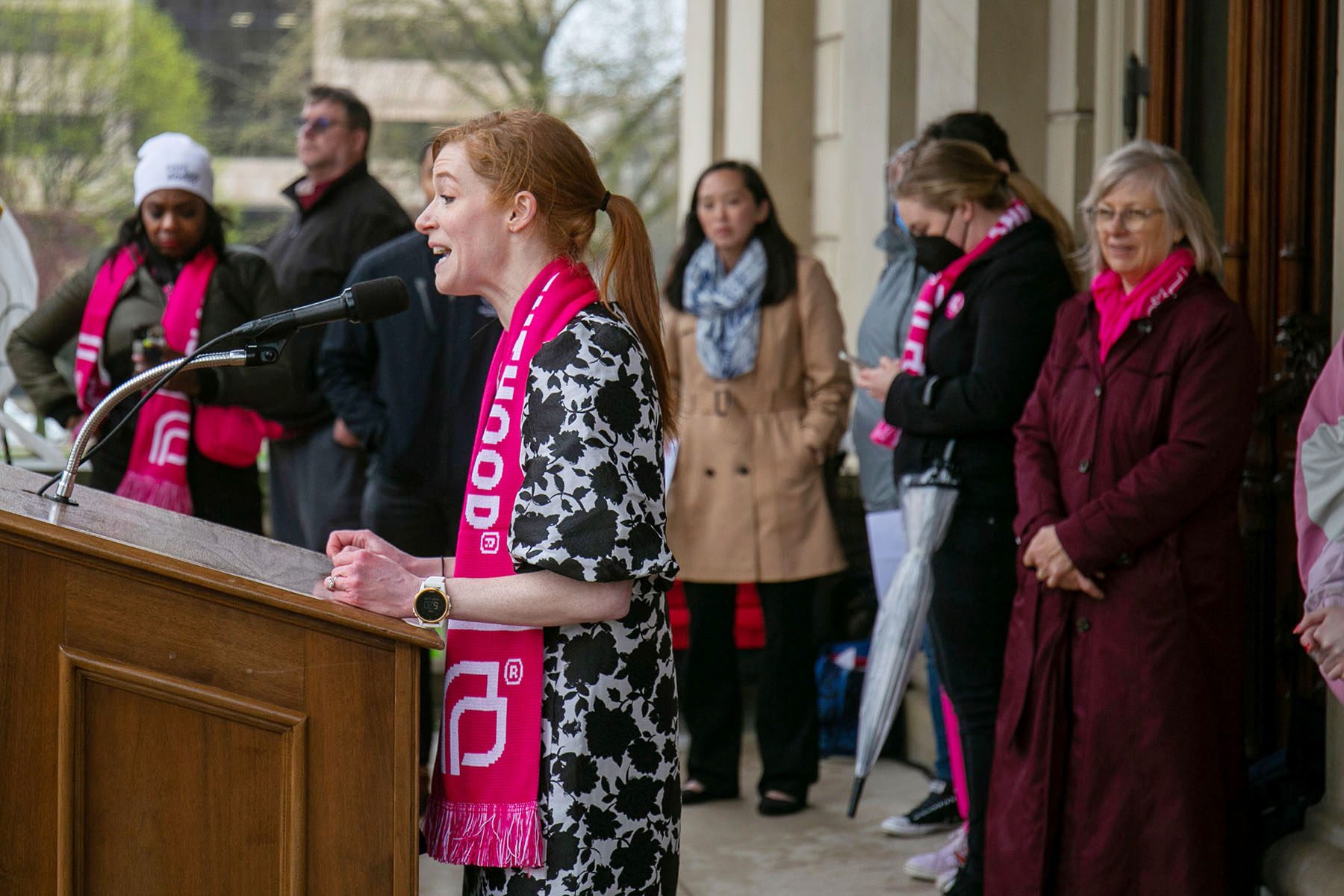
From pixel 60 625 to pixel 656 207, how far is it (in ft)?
54.1

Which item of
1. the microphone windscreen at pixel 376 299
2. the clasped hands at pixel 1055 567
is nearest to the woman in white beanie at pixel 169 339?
the clasped hands at pixel 1055 567

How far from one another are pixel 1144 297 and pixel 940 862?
1578 millimetres

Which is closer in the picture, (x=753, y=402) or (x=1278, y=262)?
(x=1278, y=262)

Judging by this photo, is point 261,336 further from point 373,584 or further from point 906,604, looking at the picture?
point 906,604

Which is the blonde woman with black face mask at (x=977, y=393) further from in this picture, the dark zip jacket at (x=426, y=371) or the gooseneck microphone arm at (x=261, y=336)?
the gooseneck microphone arm at (x=261, y=336)

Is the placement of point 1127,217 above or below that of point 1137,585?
above

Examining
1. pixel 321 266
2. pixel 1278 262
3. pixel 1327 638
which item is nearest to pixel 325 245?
pixel 321 266

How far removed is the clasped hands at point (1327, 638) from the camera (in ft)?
8.04

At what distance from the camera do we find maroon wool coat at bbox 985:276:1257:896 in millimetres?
3092

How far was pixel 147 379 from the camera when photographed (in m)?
1.91

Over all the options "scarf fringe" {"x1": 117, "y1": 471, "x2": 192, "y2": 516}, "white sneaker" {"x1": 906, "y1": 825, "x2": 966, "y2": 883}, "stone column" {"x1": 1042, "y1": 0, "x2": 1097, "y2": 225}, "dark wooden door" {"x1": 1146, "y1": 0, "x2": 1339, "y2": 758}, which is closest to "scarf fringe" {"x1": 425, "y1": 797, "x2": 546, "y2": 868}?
"dark wooden door" {"x1": 1146, "y1": 0, "x2": 1339, "y2": 758}

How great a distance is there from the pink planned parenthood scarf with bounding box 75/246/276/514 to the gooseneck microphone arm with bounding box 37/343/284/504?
219 cm

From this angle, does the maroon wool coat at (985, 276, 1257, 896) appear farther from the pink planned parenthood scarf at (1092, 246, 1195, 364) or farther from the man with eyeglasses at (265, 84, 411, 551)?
the man with eyeglasses at (265, 84, 411, 551)

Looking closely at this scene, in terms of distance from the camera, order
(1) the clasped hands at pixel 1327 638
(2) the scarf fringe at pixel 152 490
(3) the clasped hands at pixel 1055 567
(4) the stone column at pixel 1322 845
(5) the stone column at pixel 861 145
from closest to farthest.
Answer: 1. (1) the clasped hands at pixel 1327 638
2. (4) the stone column at pixel 1322 845
3. (3) the clasped hands at pixel 1055 567
4. (2) the scarf fringe at pixel 152 490
5. (5) the stone column at pixel 861 145
